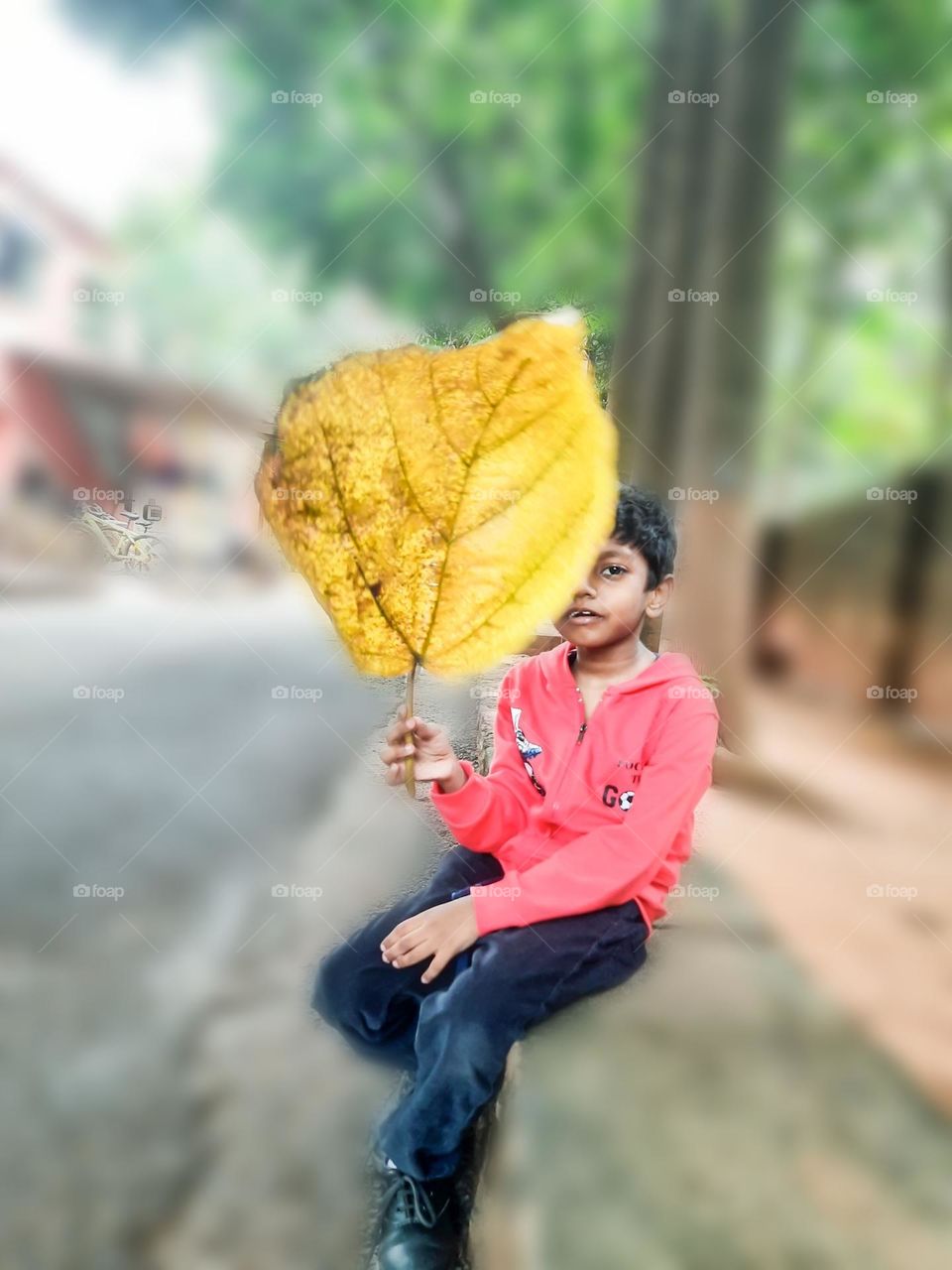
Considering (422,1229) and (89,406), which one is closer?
(422,1229)

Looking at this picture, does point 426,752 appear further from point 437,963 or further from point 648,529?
point 648,529

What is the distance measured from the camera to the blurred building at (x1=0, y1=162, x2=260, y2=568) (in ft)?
3.38

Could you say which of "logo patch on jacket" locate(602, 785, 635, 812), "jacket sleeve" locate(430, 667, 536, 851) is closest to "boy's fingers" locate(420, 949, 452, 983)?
"jacket sleeve" locate(430, 667, 536, 851)

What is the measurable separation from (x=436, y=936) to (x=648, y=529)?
1.52 feet

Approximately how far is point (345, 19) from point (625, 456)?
1.80ft

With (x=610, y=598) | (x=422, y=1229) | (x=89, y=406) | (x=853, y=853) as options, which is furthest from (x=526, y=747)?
(x=89, y=406)

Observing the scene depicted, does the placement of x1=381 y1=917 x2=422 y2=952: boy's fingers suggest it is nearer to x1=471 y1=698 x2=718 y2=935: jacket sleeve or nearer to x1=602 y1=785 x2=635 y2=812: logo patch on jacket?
x1=471 y1=698 x2=718 y2=935: jacket sleeve

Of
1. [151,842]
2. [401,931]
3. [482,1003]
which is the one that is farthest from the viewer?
[151,842]

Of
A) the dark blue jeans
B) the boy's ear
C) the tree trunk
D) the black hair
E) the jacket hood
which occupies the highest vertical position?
the tree trunk

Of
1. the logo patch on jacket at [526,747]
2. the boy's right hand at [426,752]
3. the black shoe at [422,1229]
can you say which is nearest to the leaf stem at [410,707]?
the boy's right hand at [426,752]

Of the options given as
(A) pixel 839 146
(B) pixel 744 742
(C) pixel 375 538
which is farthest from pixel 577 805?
(A) pixel 839 146

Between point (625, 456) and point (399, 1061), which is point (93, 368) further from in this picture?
point (399, 1061)

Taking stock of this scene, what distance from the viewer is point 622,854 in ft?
2.95

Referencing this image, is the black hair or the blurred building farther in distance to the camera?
the blurred building
